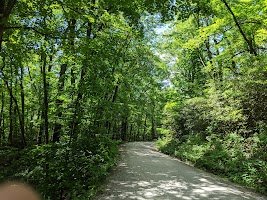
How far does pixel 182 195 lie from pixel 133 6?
5.17m

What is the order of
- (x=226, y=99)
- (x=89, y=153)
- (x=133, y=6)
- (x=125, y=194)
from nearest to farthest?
(x=133, y=6)
(x=125, y=194)
(x=89, y=153)
(x=226, y=99)

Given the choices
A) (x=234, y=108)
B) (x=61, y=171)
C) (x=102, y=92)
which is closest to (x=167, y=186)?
(x=61, y=171)

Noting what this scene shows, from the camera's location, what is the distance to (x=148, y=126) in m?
61.2

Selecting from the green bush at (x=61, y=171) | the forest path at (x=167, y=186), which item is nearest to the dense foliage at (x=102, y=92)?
the green bush at (x=61, y=171)

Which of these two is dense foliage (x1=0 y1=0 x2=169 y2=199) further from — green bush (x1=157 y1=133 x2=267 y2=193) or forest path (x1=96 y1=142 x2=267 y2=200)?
green bush (x1=157 y1=133 x2=267 y2=193)

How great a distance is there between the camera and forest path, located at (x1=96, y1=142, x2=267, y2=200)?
8.77m

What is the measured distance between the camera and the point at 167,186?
10.0 meters

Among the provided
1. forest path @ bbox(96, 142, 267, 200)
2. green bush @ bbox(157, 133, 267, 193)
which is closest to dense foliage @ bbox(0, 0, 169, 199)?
forest path @ bbox(96, 142, 267, 200)

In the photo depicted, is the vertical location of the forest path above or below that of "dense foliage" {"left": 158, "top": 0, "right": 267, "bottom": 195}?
below

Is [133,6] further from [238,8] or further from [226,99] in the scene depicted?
[226,99]

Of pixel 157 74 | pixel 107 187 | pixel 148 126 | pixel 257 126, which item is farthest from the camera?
pixel 148 126

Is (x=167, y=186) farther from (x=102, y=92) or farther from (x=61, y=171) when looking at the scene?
(x=102, y=92)

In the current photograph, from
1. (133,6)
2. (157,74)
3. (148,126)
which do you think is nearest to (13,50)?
(133,6)

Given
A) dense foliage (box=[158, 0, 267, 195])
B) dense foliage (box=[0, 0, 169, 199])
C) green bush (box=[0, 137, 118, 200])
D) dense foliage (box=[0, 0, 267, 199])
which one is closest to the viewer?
dense foliage (box=[0, 0, 169, 199])
